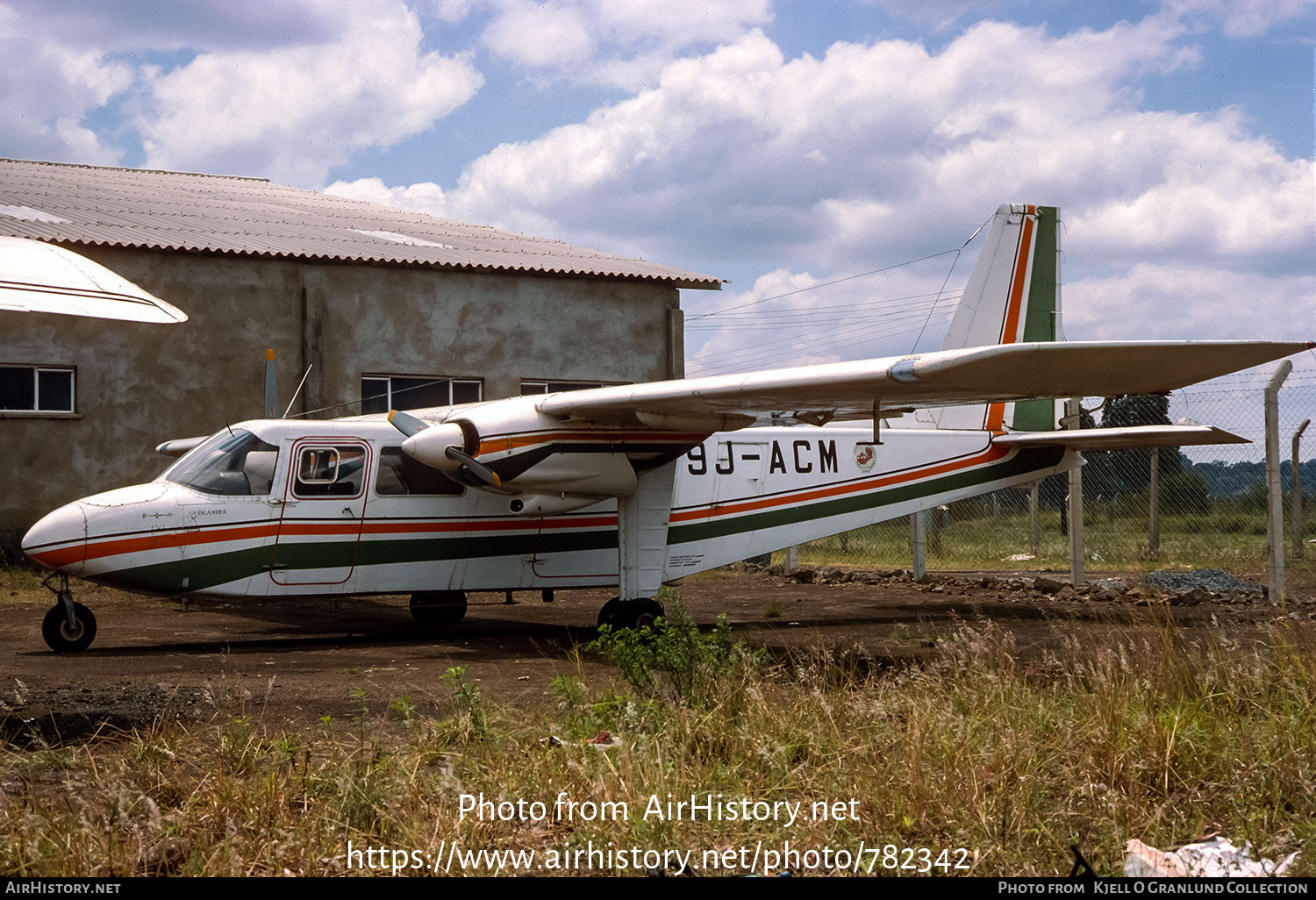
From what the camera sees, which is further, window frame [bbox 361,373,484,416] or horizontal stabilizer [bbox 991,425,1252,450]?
window frame [bbox 361,373,484,416]

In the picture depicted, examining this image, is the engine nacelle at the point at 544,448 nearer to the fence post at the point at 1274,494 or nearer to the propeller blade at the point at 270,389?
the propeller blade at the point at 270,389

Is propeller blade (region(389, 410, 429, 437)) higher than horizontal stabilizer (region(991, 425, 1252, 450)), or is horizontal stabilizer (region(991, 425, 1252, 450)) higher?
propeller blade (region(389, 410, 429, 437))

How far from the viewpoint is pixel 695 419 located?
38.8 ft

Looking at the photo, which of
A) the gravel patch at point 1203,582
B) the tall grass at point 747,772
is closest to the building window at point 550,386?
the gravel patch at point 1203,582

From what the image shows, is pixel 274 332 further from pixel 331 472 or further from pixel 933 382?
pixel 933 382

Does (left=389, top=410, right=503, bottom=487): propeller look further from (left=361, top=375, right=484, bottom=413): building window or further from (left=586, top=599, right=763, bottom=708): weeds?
(left=361, top=375, right=484, bottom=413): building window

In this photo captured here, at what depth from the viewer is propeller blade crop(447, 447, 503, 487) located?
11016 millimetres

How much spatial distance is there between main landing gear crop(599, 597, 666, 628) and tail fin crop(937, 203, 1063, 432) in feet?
17.5

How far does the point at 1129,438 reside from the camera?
43.1 feet

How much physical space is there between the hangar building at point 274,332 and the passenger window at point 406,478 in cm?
443

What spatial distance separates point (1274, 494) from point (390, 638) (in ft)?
30.8

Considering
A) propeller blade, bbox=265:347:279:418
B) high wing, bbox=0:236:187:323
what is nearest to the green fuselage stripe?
propeller blade, bbox=265:347:279:418
